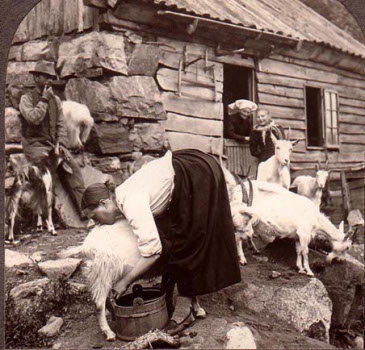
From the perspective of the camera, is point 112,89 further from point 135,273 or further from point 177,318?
point 177,318

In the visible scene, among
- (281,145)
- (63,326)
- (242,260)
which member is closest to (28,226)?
(63,326)

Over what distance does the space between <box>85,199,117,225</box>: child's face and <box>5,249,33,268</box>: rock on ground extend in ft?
1.69

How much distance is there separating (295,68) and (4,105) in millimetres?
→ 2611

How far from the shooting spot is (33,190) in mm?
3355

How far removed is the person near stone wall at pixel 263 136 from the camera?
394 centimetres

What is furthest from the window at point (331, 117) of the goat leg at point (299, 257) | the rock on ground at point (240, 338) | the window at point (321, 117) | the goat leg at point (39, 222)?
the goat leg at point (39, 222)

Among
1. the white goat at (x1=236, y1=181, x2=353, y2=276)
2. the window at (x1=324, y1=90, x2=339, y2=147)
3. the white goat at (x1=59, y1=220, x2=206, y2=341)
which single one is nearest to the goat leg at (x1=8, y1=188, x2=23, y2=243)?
the white goat at (x1=59, y1=220, x2=206, y2=341)

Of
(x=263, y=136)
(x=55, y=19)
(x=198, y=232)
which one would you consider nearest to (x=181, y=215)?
(x=198, y=232)

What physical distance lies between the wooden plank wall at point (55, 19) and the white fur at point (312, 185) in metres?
2.05

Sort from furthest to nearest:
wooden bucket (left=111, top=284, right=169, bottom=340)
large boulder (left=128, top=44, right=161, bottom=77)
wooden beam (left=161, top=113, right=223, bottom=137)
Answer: large boulder (left=128, top=44, right=161, bottom=77) < wooden beam (left=161, top=113, right=223, bottom=137) < wooden bucket (left=111, top=284, right=169, bottom=340)

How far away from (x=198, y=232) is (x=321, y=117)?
2252 millimetres

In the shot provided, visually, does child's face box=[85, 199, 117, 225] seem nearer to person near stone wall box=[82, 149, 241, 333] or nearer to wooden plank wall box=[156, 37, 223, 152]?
person near stone wall box=[82, 149, 241, 333]

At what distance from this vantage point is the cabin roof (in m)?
3.68

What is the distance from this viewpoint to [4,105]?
300cm
